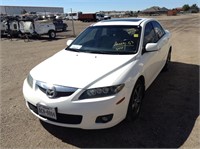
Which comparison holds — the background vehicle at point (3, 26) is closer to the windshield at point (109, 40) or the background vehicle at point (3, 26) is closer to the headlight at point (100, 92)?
the windshield at point (109, 40)

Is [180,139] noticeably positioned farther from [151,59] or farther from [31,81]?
[31,81]

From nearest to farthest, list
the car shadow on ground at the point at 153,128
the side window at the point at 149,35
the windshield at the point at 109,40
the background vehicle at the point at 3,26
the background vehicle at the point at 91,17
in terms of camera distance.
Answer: the car shadow on ground at the point at 153,128 → the windshield at the point at 109,40 → the side window at the point at 149,35 → the background vehicle at the point at 3,26 → the background vehicle at the point at 91,17

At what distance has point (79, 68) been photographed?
11.6 ft

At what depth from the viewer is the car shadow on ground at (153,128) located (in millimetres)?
3227

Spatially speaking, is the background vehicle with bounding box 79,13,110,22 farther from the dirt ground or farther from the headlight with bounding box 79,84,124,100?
the headlight with bounding box 79,84,124,100

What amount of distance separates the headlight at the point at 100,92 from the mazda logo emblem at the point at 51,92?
380mm

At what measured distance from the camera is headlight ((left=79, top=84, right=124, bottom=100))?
9.89 feet

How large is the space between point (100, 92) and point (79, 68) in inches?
26.2

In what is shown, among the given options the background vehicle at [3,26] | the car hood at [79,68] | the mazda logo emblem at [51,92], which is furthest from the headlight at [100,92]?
the background vehicle at [3,26]

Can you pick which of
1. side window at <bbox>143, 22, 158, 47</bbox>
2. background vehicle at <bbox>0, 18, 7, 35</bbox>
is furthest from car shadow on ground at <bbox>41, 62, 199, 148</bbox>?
background vehicle at <bbox>0, 18, 7, 35</bbox>

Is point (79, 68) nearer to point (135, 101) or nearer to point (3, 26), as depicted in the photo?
point (135, 101)

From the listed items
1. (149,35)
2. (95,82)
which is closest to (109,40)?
(149,35)

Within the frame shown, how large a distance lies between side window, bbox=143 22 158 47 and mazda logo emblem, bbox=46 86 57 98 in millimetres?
2014

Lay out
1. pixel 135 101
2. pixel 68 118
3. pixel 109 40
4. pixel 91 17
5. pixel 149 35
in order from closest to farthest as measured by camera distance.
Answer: pixel 68 118 < pixel 135 101 < pixel 109 40 < pixel 149 35 < pixel 91 17
